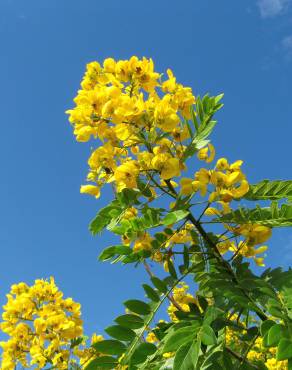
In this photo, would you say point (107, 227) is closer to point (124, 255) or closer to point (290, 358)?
point (124, 255)

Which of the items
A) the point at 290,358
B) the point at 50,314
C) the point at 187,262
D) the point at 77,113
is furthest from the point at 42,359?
the point at 290,358

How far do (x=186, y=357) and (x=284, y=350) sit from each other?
0.39 m

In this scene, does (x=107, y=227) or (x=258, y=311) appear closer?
(x=258, y=311)

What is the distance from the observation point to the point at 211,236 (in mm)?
2404

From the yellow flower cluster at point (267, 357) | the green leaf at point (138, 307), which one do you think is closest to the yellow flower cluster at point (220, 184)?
the green leaf at point (138, 307)

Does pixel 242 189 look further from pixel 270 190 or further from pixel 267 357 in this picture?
pixel 267 357

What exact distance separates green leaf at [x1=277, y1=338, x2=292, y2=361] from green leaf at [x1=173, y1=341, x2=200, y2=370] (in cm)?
32

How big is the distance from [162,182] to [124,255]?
519 mm

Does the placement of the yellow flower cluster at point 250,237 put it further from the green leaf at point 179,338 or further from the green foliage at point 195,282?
the green leaf at point 179,338

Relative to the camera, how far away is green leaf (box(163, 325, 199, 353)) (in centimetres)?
178

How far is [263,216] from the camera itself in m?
2.16

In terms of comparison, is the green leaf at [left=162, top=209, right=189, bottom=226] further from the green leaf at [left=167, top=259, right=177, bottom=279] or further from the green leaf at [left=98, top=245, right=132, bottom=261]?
the green leaf at [left=167, top=259, right=177, bottom=279]

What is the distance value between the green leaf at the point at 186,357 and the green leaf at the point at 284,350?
32cm

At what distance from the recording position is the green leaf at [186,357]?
5.54ft
